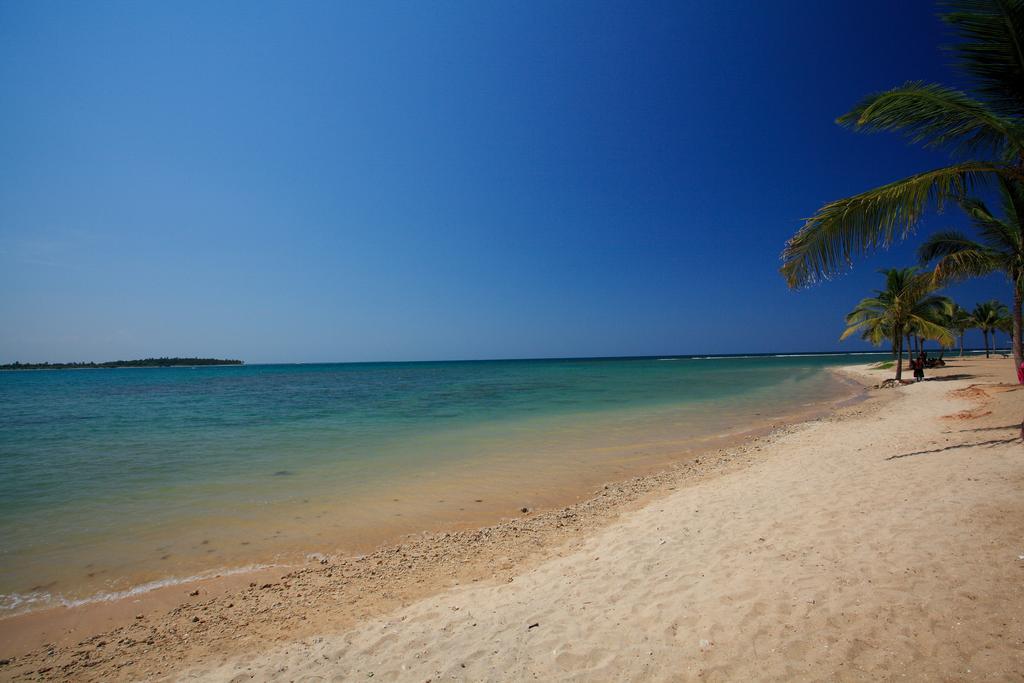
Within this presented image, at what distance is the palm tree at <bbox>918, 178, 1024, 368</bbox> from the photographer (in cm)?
845

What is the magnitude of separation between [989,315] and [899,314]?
136 feet

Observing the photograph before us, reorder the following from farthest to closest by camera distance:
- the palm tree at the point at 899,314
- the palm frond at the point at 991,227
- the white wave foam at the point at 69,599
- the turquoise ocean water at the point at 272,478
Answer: the palm tree at the point at 899,314
the palm frond at the point at 991,227
the turquoise ocean water at the point at 272,478
the white wave foam at the point at 69,599

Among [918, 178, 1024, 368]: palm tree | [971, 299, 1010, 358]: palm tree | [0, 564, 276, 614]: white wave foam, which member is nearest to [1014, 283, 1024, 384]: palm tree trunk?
[918, 178, 1024, 368]: palm tree

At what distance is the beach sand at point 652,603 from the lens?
2768mm

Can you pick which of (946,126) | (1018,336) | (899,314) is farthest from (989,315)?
(946,126)

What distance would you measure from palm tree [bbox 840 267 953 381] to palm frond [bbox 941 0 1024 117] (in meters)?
21.7

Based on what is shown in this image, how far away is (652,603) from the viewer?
3582mm

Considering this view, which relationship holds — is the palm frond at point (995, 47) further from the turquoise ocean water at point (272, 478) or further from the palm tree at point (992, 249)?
the turquoise ocean water at point (272, 478)

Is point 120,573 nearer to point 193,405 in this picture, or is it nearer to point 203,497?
point 203,497

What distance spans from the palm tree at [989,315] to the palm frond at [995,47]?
215 feet

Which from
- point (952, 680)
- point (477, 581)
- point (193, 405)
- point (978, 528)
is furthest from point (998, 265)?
point (193, 405)

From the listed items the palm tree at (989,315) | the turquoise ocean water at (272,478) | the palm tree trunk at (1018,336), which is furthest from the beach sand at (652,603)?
the palm tree at (989,315)

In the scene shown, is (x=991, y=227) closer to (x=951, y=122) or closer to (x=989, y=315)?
(x=951, y=122)

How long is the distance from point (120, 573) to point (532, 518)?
5543 millimetres
